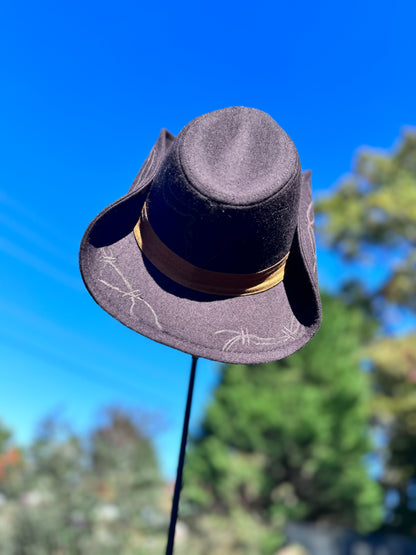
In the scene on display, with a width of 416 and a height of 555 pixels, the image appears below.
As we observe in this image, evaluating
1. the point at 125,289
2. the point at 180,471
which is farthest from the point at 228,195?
the point at 180,471

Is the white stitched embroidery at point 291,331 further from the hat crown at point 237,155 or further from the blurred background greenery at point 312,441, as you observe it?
the blurred background greenery at point 312,441

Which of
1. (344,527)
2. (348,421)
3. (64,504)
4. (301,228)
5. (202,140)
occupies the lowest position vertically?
(344,527)

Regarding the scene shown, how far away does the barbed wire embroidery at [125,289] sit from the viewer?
133cm

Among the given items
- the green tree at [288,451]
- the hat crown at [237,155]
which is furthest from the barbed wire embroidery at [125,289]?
the green tree at [288,451]

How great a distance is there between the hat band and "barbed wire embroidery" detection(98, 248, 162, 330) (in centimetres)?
10

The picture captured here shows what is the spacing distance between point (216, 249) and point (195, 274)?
0.10 m

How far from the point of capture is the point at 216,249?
4.35 feet

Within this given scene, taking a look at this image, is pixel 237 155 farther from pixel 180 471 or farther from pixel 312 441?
pixel 312 441

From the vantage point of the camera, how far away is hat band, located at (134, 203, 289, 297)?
1.37 m

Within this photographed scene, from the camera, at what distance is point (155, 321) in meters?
1.31

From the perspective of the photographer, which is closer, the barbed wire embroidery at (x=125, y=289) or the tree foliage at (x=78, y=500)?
the barbed wire embroidery at (x=125, y=289)

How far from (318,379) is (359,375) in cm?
115

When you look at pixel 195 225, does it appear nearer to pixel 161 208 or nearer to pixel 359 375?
pixel 161 208

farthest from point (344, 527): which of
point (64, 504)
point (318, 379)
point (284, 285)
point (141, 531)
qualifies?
point (284, 285)
